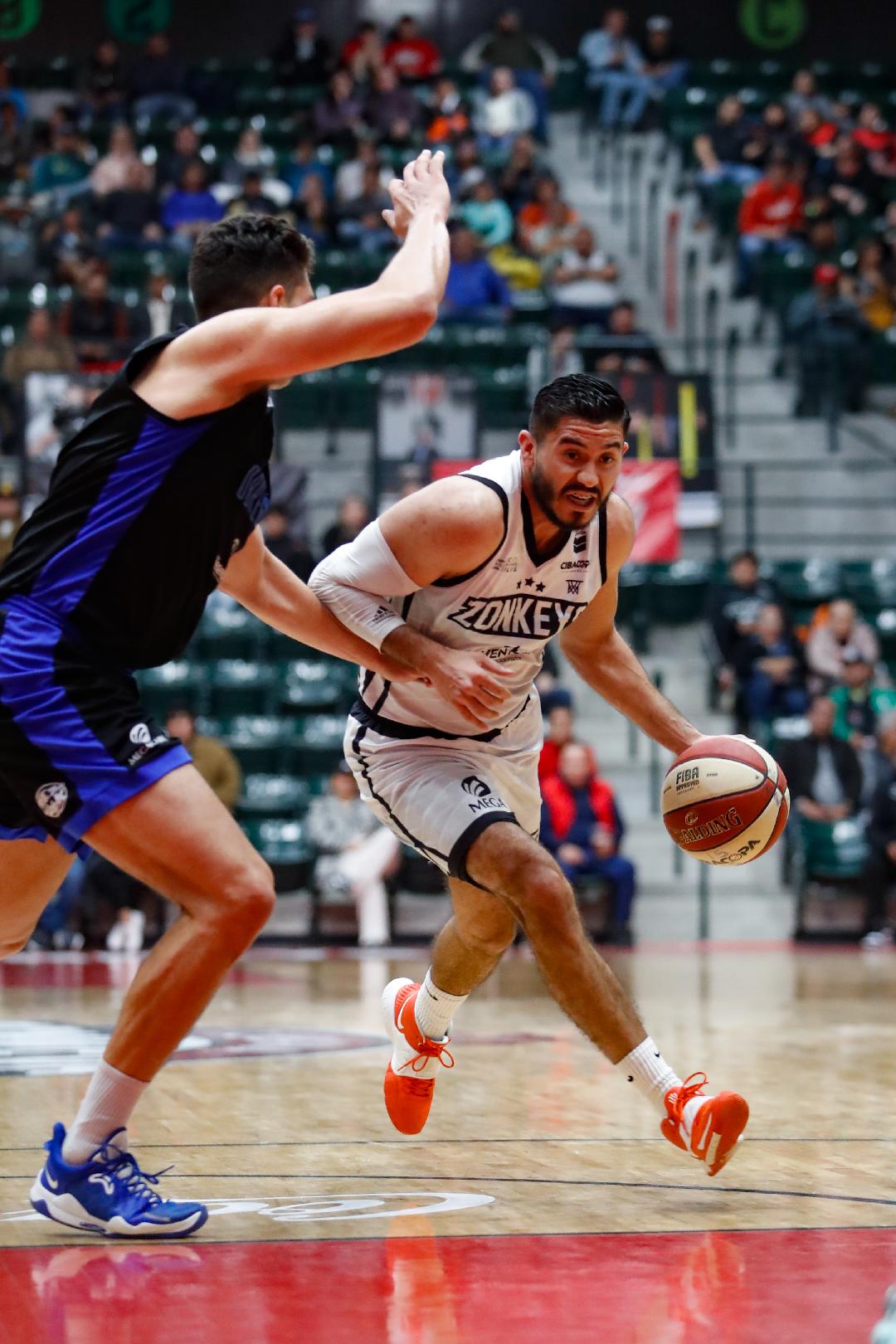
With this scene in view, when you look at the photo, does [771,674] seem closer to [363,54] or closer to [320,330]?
[363,54]

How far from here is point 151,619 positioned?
13.7 ft

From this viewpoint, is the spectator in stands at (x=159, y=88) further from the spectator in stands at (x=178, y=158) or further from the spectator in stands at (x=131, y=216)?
the spectator in stands at (x=131, y=216)

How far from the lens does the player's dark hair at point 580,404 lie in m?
4.79

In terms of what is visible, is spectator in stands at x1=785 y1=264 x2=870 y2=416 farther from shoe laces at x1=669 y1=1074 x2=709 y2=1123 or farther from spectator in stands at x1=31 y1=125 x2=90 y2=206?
shoe laces at x1=669 y1=1074 x2=709 y2=1123

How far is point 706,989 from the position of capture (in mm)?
10016

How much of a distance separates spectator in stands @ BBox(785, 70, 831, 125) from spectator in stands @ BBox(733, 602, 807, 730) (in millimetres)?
8232

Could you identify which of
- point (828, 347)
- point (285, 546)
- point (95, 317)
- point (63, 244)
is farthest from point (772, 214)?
point (285, 546)

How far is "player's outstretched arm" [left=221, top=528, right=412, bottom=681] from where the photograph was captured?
15.4 feet

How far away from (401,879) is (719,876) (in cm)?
236

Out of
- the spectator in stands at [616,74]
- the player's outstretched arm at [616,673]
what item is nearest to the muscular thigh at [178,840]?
the player's outstretched arm at [616,673]

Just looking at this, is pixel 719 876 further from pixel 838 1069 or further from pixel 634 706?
pixel 634 706

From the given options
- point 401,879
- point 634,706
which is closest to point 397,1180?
point 634,706

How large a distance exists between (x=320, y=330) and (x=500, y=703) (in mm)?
1302

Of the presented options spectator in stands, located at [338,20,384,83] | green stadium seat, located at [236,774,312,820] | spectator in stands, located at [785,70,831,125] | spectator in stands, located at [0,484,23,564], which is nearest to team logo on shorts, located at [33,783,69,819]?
green stadium seat, located at [236,774,312,820]
